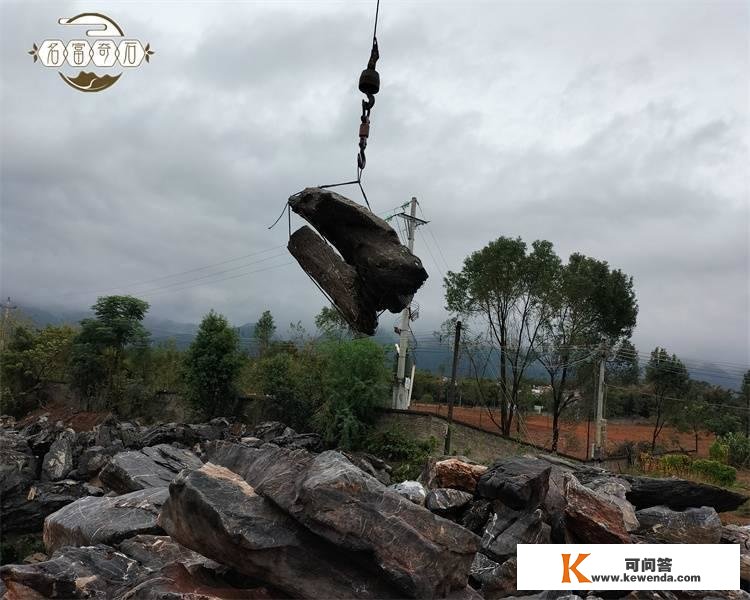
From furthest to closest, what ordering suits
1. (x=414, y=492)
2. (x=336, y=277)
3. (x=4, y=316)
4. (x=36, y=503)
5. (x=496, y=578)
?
(x=4, y=316)
(x=36, y=503)
(x=414, y=492)
(x=496, y=578)
(x=336, y=277)

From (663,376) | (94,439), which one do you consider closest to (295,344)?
(94,439)

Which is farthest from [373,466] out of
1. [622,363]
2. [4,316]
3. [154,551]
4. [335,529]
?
[4,316]

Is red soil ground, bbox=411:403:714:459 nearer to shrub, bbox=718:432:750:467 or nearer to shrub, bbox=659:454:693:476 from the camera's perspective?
shrub, bbox=718:432:750:467

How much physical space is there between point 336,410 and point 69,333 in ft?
86.5

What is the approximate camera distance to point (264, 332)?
4584 cm

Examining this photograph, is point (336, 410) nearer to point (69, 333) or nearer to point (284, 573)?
point (284, 573)

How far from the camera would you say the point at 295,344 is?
3434 centimetres

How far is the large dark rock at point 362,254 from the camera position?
5.67 meters

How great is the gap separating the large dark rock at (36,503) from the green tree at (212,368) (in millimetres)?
12081

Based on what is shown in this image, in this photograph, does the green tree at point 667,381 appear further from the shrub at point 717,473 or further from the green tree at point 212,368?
the green tree at point 212,368

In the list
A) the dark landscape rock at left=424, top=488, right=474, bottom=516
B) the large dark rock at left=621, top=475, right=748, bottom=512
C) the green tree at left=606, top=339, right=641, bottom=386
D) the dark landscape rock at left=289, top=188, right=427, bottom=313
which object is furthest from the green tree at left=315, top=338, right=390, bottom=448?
the dark landscape rock at left=289, top=188, right=427, bottom=313

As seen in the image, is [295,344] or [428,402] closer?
[295,344]

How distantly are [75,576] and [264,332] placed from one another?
39608mm

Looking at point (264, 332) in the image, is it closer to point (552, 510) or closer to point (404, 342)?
point (404, 342)
